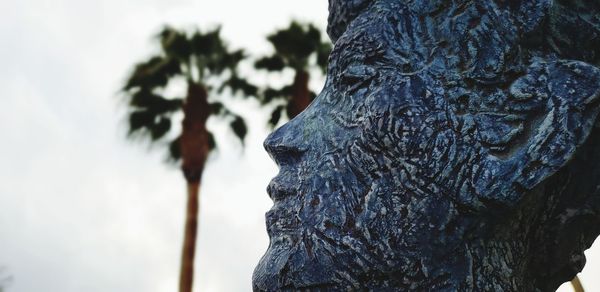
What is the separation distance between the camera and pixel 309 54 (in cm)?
1502

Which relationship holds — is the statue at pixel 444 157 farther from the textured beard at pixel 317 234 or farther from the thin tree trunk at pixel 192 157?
the thin tree trunk at pixel 192 157

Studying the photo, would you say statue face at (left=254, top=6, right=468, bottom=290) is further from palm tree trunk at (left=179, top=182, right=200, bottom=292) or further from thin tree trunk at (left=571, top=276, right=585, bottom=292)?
palm tree trunk at (left=179, top=182, right=200, bottom=292)

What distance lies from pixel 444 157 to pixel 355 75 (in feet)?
1.27

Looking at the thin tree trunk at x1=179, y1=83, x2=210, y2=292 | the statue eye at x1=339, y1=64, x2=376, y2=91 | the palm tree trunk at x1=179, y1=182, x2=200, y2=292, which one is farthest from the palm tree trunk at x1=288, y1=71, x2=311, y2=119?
the statue eye at x1=339, y1=64, x2=376, y2=91

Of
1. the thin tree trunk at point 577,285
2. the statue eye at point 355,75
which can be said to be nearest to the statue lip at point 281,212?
the statue eye at point 355,75

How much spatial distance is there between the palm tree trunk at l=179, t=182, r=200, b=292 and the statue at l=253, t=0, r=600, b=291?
38.0 ft

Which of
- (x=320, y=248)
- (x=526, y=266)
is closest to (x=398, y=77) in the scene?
(x=320, y=248)

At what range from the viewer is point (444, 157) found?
2004 millimetres

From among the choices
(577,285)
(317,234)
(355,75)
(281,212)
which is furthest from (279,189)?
(577,285)

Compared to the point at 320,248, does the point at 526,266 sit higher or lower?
lower

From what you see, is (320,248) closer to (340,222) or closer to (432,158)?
(340,222)

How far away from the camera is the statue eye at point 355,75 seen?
7.22ft

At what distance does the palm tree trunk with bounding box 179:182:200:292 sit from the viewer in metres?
13.5

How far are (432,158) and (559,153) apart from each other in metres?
0.32
